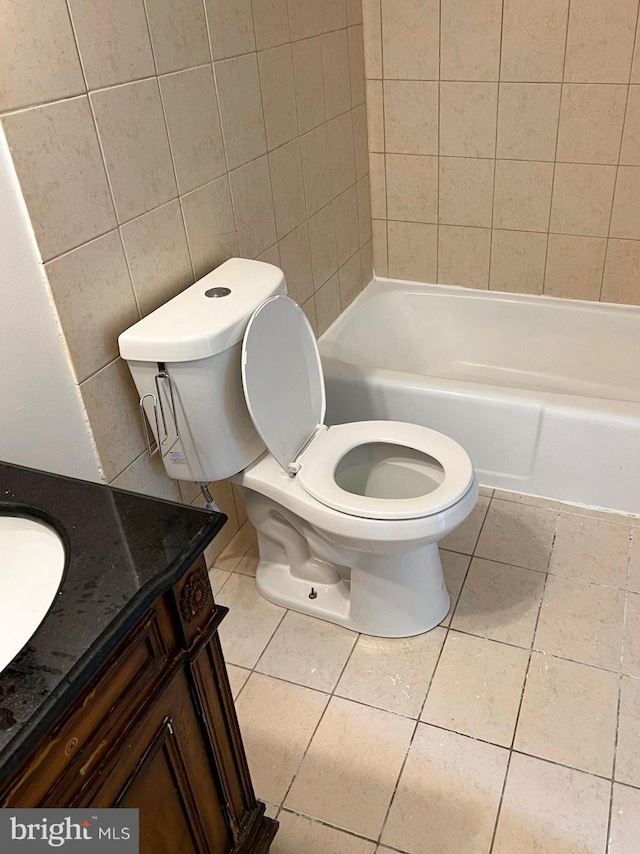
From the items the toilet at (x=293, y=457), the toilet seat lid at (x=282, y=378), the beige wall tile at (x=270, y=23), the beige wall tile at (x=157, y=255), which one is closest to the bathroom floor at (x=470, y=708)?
the toilet at (x=293, y=457)

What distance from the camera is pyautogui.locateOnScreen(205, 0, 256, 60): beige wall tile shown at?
61.4 inches

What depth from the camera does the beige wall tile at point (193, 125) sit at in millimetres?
1483

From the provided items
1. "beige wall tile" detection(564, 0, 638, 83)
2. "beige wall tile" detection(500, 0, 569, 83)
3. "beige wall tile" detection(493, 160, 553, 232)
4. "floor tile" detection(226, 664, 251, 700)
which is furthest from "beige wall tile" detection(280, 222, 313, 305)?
"floor tile" detection(226, 664, 251, 700)

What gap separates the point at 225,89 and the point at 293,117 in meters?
0.35

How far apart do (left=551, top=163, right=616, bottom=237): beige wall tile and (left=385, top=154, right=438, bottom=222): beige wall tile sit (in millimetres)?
417

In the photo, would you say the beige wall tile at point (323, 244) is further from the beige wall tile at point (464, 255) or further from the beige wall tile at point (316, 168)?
the beige wall tile at point (464, 255)

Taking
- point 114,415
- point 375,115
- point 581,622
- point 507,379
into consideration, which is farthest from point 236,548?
point 375,115

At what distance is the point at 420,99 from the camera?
2.36 m

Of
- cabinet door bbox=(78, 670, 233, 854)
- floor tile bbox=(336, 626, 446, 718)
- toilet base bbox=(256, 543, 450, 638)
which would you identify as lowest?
floor tile bbox=(336, 626, 446, 718)

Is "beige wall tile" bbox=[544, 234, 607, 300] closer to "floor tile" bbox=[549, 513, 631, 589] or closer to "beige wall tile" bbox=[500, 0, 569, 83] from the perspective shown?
"beige wall tile" bbox=[500, 0, 569, 83]

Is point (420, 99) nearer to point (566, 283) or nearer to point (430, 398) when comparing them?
point (566, 283)

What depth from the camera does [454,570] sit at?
192 cm

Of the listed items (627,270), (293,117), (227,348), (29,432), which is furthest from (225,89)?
(627,270)

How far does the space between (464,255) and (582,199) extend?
440 millimetres
